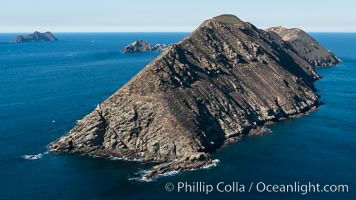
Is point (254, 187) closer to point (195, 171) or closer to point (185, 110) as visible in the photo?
point (195, 171)

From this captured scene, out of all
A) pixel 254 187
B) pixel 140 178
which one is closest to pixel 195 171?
pixel 140 178

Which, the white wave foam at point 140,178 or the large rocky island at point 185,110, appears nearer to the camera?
the white wave foam at point 140,178

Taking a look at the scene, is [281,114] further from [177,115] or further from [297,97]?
[177,115]

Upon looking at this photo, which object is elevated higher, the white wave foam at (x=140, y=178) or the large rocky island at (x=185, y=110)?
the large rocky island at (x=185, y=110)
